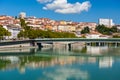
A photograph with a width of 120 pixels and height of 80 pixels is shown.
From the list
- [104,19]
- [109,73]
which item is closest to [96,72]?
[109,73]

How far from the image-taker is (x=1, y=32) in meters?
48.2

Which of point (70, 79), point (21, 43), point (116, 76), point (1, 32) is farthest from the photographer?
point (1, 32)

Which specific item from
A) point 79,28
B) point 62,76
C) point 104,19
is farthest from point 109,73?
point 104,19

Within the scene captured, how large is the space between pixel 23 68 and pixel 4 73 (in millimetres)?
2505

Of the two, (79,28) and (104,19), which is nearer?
(79,28)

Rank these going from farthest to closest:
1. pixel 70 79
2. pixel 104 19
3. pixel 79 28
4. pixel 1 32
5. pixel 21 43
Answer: pixel 104 19 → pixel 79 28 → pixel 1 32 → pixel 21 43 → pixel 70 79

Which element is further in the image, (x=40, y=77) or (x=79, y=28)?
(x=79, y=28)

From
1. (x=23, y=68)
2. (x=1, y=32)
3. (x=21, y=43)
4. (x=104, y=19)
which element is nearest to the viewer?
(x=23, y=68)

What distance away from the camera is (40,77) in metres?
19.6

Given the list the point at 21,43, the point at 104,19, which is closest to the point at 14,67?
the point at 21,43

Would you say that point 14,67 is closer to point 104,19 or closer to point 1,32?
point 1,32

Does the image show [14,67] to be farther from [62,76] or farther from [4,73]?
[62,76]

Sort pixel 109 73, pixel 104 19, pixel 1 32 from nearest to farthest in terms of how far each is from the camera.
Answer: pixel 109 73, pixel 1 32, pixel 104 19

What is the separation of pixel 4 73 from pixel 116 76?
6.20m
